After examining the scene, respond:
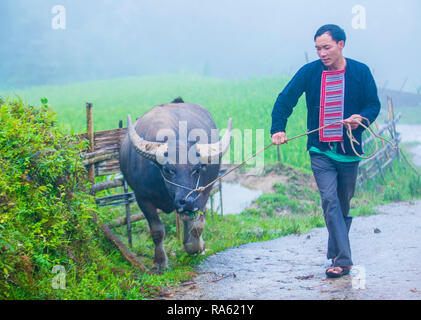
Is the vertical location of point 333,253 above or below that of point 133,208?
above

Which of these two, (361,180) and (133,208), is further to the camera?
(361,180)

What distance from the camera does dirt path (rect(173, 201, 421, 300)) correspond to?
12.1 feet

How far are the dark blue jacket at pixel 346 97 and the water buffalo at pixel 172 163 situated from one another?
90cm

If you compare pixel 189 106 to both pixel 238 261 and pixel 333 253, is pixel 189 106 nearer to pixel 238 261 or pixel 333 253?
pixel 238 261

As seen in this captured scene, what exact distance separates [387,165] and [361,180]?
1.11 meters

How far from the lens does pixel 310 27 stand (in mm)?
40375

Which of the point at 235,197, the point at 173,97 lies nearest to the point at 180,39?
the point at 173,97

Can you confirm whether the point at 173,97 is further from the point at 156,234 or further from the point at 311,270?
the point at 311,270

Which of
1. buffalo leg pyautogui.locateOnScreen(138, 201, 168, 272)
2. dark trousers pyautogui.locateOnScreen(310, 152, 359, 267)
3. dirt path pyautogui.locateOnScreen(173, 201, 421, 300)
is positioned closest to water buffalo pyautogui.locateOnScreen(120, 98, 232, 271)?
buffalo leg pyautogui.locateOnScreen(138, 201, 168, 272)

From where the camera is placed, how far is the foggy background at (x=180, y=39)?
91.8 feet

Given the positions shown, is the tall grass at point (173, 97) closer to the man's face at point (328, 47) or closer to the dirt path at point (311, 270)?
the dirt path at point (311, 270)

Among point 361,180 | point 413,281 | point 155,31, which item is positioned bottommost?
point 361,180

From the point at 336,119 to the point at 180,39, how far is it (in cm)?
3776
